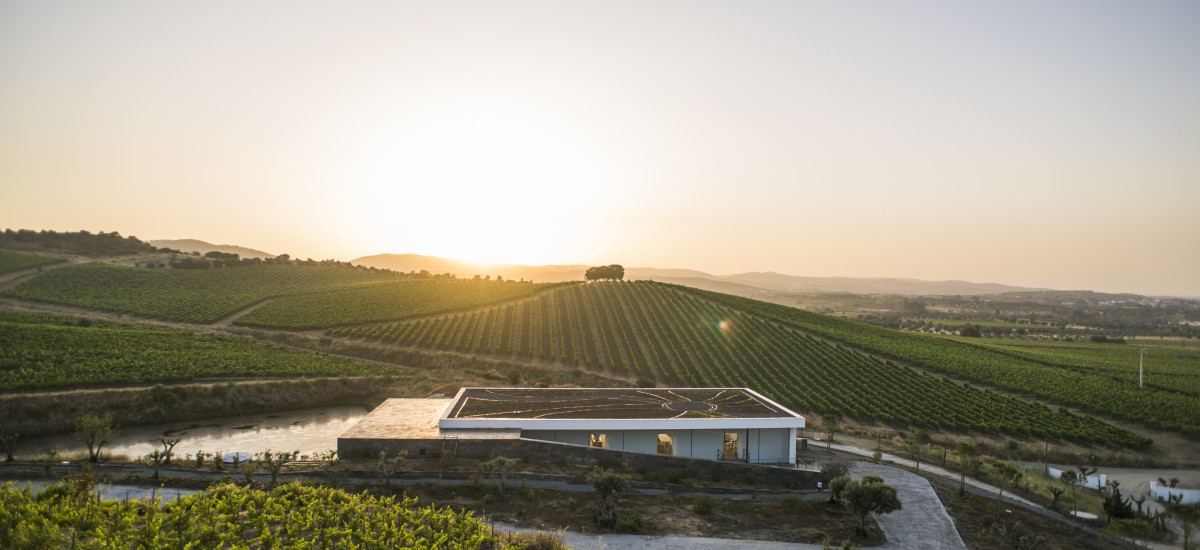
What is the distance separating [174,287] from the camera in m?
76.6

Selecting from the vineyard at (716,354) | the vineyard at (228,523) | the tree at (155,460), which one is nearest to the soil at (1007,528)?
the vineyard at (228,523)

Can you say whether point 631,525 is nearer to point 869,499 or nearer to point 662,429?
point 869,499

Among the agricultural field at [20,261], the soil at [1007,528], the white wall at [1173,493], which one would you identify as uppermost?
the agricultural field at [20,261]

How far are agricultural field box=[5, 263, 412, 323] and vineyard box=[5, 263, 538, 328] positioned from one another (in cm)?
8

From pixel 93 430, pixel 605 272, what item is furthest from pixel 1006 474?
pixel 605 272

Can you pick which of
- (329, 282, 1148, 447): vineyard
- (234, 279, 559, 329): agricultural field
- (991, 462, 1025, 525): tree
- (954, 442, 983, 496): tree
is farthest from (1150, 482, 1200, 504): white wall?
(234, 279, 559, 329): agricultural field

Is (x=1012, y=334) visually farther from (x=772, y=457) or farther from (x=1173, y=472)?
(x=772, y=457)

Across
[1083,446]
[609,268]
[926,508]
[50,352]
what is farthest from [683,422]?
[609,268]

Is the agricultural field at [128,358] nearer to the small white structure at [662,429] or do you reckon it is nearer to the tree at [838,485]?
the small white structure at [662,429]

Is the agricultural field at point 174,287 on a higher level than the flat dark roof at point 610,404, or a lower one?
higher

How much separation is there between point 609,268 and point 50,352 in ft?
229

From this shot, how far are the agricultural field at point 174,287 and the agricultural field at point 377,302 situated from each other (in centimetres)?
508

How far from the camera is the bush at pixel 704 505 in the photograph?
18.9m

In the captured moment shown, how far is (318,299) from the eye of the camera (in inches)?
2830
